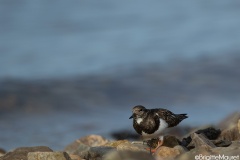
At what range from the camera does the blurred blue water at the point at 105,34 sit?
1480 cm

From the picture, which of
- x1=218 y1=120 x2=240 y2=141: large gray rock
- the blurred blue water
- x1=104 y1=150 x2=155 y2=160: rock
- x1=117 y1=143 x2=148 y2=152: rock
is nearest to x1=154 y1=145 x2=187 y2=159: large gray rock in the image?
x1=117 y1=143 x2=148 y2=152: rock

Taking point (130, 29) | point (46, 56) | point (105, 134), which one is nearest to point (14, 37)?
point (46, 56)

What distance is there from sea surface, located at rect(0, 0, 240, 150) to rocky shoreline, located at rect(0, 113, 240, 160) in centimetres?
326

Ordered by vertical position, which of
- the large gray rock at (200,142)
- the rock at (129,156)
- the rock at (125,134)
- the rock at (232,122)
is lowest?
the rock at (129,156)

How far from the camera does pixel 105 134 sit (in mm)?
11172

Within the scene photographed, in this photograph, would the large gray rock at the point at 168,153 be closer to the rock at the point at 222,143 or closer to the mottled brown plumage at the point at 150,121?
the rock at the point at 222,143

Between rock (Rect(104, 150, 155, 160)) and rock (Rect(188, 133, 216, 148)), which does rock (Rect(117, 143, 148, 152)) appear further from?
rock (Rect(104, 150, 155, 160))

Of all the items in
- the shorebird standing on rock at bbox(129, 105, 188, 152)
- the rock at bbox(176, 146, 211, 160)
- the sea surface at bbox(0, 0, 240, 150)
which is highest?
the sea surface at bbox(0, 0, 240, 150)

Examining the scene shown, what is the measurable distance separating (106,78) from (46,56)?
157cm

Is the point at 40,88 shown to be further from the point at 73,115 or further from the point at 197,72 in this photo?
the point at 197,72

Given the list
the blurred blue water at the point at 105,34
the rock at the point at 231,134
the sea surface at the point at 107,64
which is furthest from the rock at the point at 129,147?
the blurred blue water at the point at 105,34

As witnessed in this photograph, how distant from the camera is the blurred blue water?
14797mm

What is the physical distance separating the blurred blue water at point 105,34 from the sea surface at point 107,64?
0.07ft

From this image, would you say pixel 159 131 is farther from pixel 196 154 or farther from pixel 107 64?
pixel 107 64
